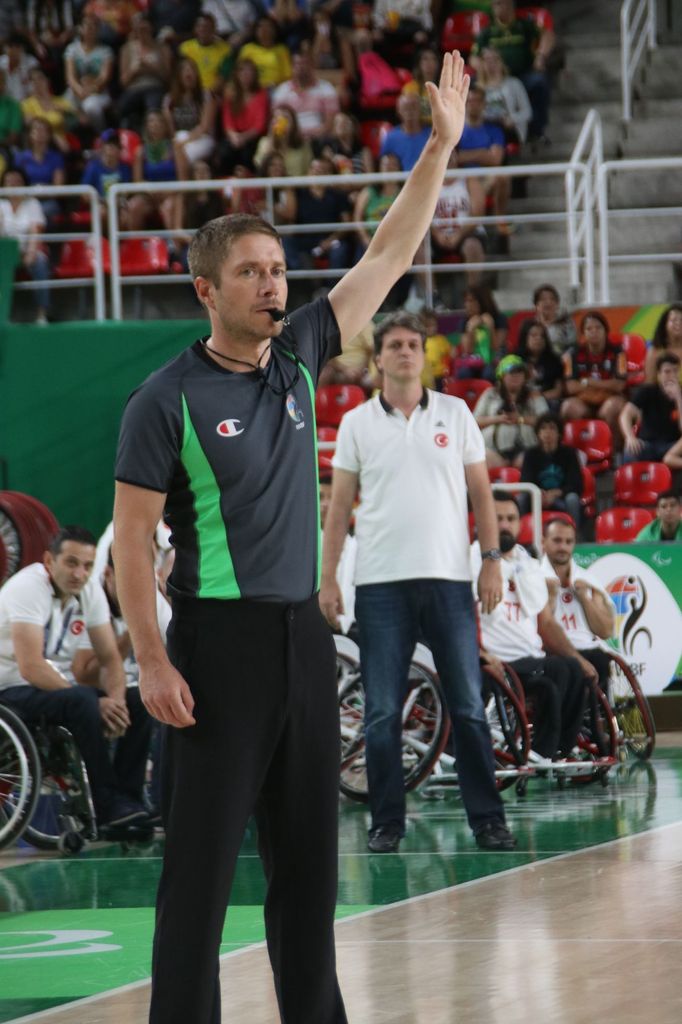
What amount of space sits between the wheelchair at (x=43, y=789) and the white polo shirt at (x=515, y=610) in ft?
7.78

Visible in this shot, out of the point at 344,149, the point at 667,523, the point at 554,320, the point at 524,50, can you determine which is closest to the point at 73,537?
the point at 667,523

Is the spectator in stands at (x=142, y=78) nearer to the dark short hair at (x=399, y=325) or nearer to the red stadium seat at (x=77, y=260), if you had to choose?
the red stadium seat at (x=77, y=260)

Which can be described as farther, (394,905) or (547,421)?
(547,421)

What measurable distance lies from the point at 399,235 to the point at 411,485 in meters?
3.25

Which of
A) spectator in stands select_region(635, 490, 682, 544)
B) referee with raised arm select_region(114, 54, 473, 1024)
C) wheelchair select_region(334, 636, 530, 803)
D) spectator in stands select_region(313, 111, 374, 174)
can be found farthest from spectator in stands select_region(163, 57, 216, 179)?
referee with raised arm select_region(114, 54, 473, 1024)

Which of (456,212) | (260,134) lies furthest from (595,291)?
(260,134)

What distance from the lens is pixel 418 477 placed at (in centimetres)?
712

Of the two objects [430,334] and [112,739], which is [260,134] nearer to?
[430,334]

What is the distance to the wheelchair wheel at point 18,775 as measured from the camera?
24.5ft

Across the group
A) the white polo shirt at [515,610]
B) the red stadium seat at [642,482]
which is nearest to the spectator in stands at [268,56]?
the red stadium seat at [642,482]

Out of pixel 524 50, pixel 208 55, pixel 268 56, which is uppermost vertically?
pixel 208 55

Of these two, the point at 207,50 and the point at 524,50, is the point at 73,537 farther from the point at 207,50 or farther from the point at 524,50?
the point at 207,50

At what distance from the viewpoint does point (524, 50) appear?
16703 millimetres

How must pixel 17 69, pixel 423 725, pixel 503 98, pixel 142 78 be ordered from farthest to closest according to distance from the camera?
pixel 17 69 → pixel 142 78 → pixel 503 98 → pixel 423 725
